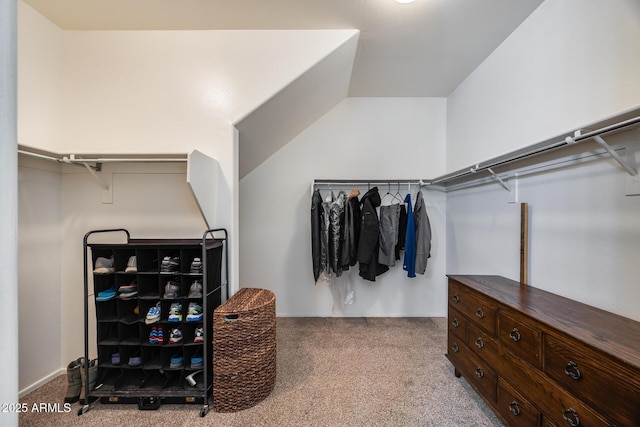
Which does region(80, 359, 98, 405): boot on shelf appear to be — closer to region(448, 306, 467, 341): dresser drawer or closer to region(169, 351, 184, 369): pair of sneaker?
Answer: region(169, 351, 184, 369): pair of sneaker

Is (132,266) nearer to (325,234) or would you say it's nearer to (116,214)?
(116,214)

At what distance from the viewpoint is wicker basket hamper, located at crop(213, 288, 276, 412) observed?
1.58m

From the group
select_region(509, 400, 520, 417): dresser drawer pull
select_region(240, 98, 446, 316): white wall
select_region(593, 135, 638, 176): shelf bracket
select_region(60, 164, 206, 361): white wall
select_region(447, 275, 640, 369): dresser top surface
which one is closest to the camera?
select_region(447, 275, 640, 369): dresser top surface

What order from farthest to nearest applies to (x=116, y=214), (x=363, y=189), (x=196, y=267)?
(x=363, y=189)
(x=116, y=214)
(x=196, y=267)

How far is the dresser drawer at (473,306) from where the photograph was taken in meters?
1.52

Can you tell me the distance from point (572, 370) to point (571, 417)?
0.19m

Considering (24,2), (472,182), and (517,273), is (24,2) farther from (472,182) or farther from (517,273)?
(517,273)

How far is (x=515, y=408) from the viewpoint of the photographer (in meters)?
1.30

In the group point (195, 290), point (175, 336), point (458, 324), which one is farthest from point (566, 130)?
point (175, 336)

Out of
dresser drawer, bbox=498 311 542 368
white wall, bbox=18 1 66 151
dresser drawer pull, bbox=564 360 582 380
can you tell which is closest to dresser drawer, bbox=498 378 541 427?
dresser drawer, bbox=498 311 542 368

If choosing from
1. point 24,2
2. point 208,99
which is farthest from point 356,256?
point 24,2

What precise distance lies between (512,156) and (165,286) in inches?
101

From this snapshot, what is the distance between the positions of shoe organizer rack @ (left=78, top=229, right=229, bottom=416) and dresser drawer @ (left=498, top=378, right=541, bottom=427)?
1.82 meters

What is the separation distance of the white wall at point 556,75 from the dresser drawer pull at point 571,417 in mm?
1282
